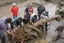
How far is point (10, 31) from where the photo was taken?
33.7 feet

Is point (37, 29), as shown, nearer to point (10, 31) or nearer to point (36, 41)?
point (36, 41)

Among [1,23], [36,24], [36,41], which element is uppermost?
[1,23]

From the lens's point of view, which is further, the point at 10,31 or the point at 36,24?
the point at 36,24

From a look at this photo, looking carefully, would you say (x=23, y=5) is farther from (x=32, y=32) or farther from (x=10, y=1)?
(x=32, y=32)

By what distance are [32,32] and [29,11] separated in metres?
2.52

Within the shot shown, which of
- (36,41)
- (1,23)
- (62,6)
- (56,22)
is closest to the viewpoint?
(1,23)

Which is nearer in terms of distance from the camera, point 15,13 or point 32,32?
point 32,32

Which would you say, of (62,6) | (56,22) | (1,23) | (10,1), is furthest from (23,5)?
(1,23)

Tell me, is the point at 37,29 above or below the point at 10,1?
above

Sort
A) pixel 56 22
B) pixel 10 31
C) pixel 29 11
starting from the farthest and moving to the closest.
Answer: pixel 56 22, pixel 29 11, pixel 10 31

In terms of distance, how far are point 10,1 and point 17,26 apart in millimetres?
11545

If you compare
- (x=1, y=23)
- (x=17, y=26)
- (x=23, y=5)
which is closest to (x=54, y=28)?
(x=17, y=26)

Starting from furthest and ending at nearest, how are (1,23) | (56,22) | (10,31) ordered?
(56,22) → (10,31) → (1,23)

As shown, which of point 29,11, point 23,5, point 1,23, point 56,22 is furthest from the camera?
point 23,5
